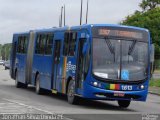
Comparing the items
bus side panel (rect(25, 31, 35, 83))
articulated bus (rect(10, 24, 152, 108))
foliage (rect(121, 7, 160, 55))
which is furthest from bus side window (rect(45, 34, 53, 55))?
foliage (rect(121, 7, 160, 55))

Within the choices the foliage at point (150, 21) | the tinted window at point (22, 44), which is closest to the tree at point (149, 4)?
the foliage at point (150, 21)

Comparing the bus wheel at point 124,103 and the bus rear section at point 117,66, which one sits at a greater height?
the bus rear section at point 117,66

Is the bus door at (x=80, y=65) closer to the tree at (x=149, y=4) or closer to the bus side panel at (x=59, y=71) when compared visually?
the bus side panel at (x=59, y=71)

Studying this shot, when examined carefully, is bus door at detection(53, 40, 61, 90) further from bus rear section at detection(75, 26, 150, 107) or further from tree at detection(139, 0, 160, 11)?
tree at detection(139, 0, 160, 11)

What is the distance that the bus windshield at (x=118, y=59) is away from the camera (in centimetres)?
2005

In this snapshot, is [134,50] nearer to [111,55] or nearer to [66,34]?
[111,55]

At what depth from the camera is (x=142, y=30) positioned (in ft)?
69.1

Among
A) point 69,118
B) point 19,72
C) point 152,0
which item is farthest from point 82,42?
point 152,0

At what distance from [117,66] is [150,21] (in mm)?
76635

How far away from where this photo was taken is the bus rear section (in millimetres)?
20016

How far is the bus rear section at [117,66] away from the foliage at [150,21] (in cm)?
7145

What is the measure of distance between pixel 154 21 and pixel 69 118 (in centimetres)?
8189

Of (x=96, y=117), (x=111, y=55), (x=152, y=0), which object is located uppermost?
(x=152, y=0)

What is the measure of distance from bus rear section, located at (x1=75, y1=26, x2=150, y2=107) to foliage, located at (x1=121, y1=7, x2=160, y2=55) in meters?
71.5
